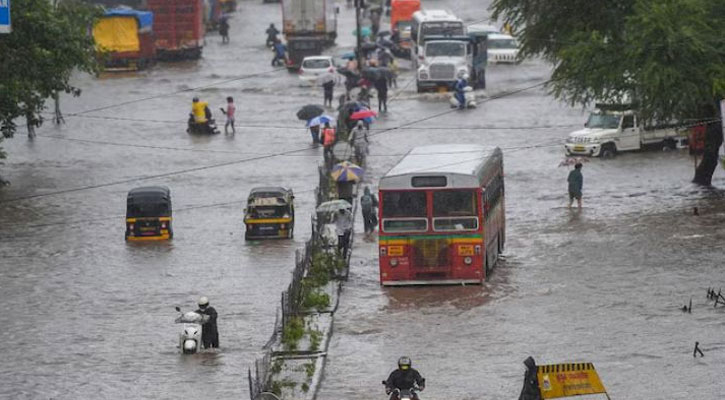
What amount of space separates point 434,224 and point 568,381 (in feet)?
37.9

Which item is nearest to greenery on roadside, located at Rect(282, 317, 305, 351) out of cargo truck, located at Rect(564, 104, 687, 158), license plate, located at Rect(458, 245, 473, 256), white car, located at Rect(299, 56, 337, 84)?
license plate, located at Rect(458, 245, 473, 256)

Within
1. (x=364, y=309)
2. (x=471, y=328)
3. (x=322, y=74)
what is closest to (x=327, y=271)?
(x=364, y=309)

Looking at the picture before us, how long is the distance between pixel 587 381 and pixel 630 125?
31452 mm

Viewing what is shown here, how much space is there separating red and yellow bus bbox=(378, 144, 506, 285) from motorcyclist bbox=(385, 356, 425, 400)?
10.9 metres

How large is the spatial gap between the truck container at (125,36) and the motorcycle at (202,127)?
15.0m

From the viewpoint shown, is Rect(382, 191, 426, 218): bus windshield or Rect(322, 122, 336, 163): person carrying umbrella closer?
Rect(382, 191, 426, 218): bus windshield

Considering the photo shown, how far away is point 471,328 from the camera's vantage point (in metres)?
29.8

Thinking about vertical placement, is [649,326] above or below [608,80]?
below

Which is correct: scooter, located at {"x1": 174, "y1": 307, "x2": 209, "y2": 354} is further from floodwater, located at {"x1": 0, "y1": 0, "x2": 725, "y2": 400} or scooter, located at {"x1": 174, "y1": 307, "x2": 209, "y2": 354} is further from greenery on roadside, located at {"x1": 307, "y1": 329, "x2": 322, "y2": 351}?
greenery on roadside, located at {"x1": 307, "y1": 329, "x2": 322, "y2": 351}

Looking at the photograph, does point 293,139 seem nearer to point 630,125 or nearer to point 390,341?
point 630,125

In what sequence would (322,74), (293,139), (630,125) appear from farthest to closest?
1. (322,74)
2. (293,139)
3. (630,125)

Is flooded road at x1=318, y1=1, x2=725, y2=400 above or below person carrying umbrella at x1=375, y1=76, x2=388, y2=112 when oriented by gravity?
below

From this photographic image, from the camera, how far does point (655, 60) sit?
4250 centimetres

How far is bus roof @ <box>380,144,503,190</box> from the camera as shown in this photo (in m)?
32.6
